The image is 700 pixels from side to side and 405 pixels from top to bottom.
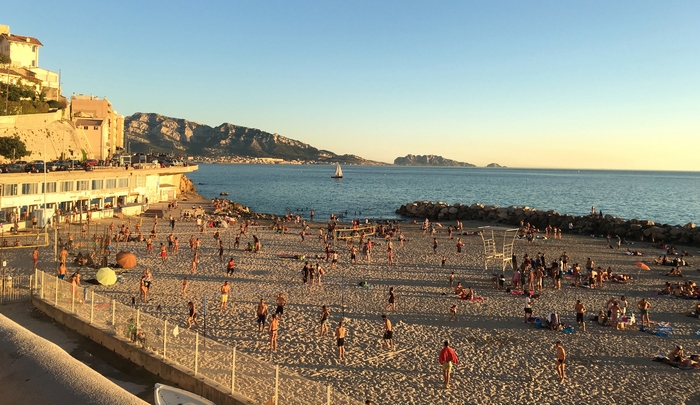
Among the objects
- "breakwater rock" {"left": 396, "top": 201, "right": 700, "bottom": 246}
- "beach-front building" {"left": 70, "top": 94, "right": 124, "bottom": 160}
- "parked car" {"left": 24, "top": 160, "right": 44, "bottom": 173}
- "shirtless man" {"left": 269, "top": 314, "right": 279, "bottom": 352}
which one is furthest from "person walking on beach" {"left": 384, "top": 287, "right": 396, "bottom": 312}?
"beach-front building" {"left": 70, "top": 94, "right": 124, "bottom": 160}

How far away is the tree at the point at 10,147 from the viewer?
42406 millimetres

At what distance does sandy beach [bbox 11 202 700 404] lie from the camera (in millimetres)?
11234

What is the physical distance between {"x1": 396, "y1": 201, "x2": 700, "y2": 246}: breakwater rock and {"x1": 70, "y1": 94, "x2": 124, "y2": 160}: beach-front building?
1494 inches

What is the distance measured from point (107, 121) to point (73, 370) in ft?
207

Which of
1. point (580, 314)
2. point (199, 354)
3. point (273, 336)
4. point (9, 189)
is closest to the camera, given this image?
point (199, 354)

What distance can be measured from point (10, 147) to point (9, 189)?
15751 mm

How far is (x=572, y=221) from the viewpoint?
47.5m

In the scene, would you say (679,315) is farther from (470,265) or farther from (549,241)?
(549,241)

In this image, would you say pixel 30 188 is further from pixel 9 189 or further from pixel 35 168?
pixel 35 168

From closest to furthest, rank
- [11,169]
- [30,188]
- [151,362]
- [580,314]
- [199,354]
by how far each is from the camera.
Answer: [199,354] < [151,362] < [580,314] < [30,188] < [11,169]

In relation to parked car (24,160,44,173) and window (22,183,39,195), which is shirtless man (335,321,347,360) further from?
parked car (24,160,44,173)

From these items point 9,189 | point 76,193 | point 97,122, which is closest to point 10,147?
point 76,193

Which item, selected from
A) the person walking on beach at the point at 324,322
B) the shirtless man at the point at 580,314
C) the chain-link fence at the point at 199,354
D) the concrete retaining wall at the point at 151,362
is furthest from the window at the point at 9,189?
the shirtless man at the point at 580,314

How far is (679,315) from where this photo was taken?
17641mm
